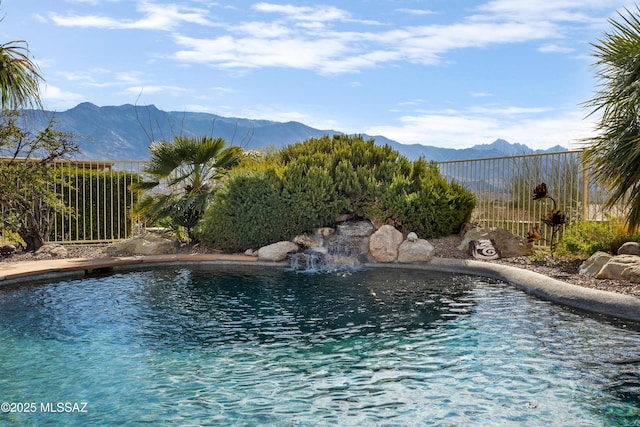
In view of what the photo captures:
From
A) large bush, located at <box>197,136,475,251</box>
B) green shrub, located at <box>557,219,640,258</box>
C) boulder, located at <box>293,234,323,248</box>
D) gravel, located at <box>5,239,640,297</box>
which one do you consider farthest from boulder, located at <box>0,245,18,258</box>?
green shrub, located at <box>557,219,640,258</box>

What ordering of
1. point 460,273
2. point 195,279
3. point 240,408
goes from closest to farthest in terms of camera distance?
point 240,408
point 195,279
point 460,273

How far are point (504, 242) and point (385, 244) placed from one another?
225 centimetres

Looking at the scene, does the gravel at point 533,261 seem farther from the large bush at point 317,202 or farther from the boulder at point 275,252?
the boulder at point 275,252

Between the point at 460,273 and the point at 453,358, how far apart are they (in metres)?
4.94

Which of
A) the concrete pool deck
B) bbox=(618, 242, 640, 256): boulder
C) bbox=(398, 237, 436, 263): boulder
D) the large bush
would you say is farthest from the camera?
the large bush

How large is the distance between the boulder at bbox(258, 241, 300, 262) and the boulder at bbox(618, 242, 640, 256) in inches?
215

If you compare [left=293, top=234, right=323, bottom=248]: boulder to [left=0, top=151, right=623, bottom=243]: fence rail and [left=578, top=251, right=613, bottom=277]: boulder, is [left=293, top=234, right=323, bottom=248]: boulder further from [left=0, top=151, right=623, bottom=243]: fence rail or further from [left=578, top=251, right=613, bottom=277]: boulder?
[left=578, top=251, right=613, bottom=277]: boulder

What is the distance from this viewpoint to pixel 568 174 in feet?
36.5

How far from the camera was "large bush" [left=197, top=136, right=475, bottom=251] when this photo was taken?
1112cm

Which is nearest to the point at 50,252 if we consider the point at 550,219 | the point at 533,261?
the point at 533,261

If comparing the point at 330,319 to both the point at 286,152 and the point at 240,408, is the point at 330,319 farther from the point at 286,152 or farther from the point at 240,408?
the point at 286,152

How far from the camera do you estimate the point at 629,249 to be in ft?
28.5

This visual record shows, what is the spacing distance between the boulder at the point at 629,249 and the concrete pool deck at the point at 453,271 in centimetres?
167

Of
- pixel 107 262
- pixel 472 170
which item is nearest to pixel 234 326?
pixel 107 262
